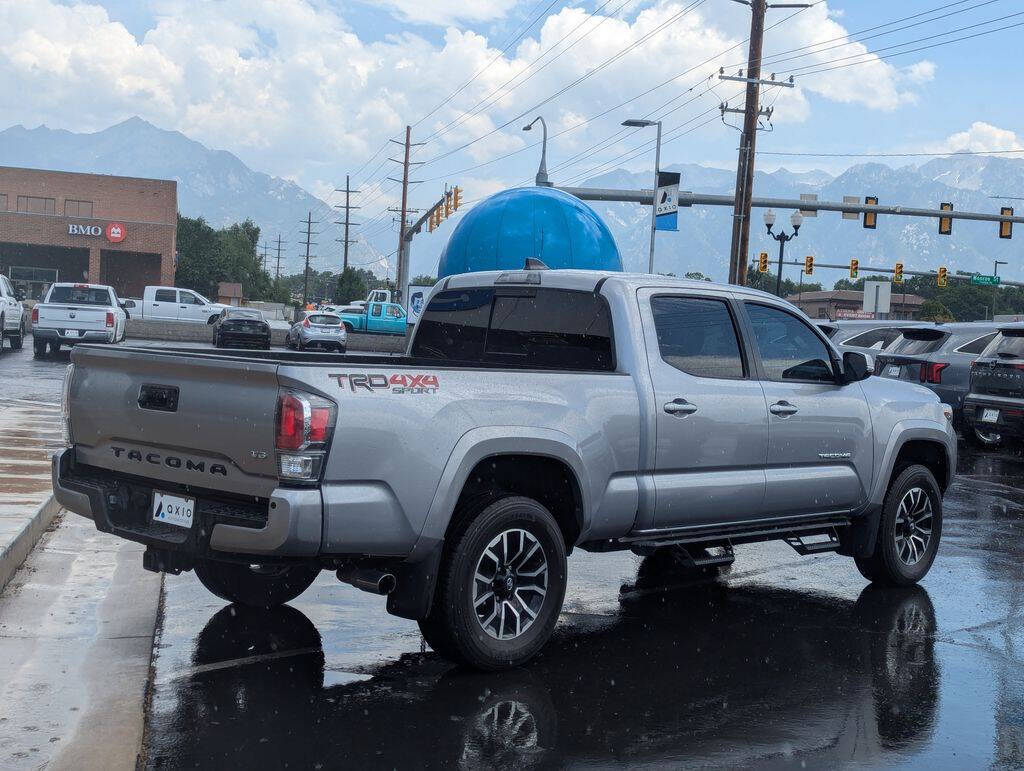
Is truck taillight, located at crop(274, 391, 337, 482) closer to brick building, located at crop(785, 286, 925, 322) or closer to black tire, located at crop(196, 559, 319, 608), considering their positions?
black tire, located at crop(196, 559, 319, 608)

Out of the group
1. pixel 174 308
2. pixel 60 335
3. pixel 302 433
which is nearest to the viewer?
pixel 302 433

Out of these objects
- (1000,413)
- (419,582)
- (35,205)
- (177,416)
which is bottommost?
(419,582)

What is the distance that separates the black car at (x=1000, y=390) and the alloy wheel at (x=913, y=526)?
27.0 ft

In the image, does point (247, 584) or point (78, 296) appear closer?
point (247, 584)

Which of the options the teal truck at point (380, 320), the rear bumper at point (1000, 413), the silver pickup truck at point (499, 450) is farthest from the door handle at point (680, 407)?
the teal truck at point (380, 320)

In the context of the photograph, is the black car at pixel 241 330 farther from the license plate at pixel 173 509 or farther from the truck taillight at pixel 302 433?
the truck taillight at pixel 302 433

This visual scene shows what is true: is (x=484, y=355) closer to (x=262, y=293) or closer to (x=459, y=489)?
(x=459, y=489)

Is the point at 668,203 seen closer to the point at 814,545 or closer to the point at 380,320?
the point at 814,545

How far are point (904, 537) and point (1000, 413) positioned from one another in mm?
8702

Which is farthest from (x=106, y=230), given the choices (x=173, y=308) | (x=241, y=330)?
(x=241, y=330)

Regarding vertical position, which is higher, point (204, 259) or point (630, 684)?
point (204, 259)

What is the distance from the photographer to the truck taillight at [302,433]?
4652 millimetres

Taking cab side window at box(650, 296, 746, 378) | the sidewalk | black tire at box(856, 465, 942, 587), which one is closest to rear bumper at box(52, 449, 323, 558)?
the sidewalk

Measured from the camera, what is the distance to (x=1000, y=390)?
15.6 m
